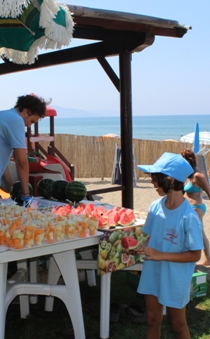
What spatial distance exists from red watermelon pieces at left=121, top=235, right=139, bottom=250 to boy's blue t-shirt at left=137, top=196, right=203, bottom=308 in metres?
0.55

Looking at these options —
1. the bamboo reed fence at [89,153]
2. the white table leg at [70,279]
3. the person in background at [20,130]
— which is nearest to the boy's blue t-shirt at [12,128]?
the person in background at [20,130]

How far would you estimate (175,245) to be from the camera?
2639mm

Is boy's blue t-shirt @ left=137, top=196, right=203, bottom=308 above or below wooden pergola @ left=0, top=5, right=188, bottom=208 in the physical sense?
below

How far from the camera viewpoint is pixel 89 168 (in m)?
16.0

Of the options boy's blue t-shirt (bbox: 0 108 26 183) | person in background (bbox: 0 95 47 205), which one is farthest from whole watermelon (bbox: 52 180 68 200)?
boy's blue t-shirt (bbox: 0 108 26 183)

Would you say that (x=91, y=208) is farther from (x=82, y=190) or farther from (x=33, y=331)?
(x=33, y=331)

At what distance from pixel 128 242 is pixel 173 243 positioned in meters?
0.71

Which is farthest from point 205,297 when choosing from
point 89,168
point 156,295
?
point 89,168

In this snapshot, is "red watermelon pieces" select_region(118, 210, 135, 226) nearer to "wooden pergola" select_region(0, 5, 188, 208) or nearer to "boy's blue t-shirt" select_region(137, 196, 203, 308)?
"boy's blue t-shirt" select_region(137, 196, 203, 308)

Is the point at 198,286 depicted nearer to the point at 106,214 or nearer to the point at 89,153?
the point at 106,214

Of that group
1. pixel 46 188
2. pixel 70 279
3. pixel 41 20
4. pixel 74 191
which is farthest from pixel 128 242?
pixel 41 20

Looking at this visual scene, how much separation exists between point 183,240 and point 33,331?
5.70 ft

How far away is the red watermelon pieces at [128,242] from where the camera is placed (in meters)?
3.29

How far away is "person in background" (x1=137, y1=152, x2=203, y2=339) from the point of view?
101 inches
